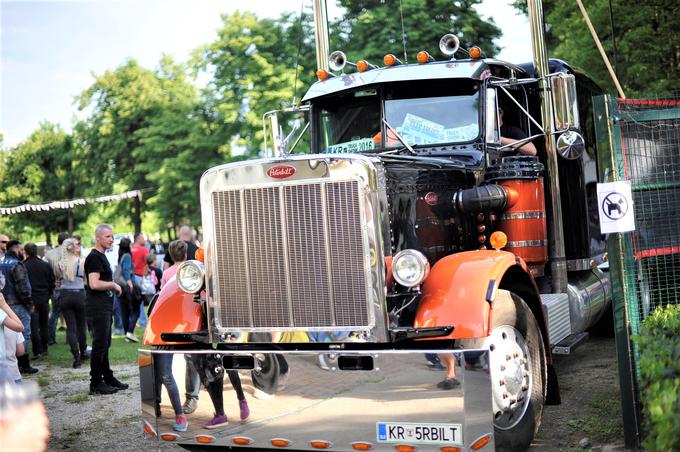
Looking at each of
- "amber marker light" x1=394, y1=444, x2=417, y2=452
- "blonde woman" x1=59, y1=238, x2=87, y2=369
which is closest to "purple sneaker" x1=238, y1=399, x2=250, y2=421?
Result: "amber marker light" x1=394, y1=444, x2=417, y2=452

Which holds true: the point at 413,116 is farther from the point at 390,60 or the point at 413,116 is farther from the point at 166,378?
the point at 166,378

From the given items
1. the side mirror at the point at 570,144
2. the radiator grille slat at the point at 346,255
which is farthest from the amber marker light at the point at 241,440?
the side mirror at the point at 570,144

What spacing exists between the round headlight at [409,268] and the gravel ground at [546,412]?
178cm

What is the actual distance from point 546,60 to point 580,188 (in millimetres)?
1476

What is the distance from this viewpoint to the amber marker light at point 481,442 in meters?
4.77

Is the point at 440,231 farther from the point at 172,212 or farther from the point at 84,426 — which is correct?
the point at 172,212

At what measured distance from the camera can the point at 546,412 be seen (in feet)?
23.0

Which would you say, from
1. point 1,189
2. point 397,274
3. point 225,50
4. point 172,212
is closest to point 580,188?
point 397,274

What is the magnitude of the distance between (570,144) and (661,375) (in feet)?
10.0

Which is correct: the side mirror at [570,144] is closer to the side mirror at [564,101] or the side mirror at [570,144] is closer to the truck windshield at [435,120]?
the side mirror at [564,101]

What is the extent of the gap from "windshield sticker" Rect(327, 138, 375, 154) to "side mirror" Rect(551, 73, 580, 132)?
5.13 feet

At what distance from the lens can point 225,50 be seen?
3484cm

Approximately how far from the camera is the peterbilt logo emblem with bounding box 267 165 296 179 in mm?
5281

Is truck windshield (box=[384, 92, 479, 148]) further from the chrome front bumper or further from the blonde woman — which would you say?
the blonde woman
